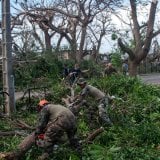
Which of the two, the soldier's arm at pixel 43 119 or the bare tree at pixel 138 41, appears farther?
the bare tree at pixel 138 41

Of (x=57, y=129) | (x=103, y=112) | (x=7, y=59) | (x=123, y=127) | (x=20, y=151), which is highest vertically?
(x=7, y=59)

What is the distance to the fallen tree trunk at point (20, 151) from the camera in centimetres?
1062

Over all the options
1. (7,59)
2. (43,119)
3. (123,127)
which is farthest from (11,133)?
(7,59)

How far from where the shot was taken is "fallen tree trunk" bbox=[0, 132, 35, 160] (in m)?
10.6

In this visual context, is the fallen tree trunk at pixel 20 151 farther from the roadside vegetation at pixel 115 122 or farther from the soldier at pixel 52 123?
the soldier at pixel 52 123

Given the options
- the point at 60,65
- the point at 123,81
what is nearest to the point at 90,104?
the point at 123,81

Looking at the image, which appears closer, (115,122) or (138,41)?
(115,122)

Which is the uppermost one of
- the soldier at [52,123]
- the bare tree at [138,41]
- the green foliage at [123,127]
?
the bare tree at [138,41]

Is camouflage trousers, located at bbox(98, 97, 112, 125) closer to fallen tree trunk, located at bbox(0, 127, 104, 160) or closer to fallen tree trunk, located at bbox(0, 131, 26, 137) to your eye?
fallen tree trunk, located at bbox(0, 131, 26, 137)

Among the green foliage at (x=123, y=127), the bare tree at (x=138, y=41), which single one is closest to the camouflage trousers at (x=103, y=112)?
→ the green foliage at (x=123, y=127)

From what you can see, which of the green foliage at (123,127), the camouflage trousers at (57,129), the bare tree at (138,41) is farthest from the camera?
the bare tree at (138,41)

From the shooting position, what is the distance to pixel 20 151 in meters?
10.7

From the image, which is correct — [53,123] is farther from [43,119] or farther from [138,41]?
[138,41]

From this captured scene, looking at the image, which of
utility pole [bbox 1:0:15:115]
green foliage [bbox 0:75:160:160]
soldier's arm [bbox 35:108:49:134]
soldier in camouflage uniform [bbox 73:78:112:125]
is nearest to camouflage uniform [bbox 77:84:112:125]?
soldier in camouflage uniform [bbox 73:78:112:125]
